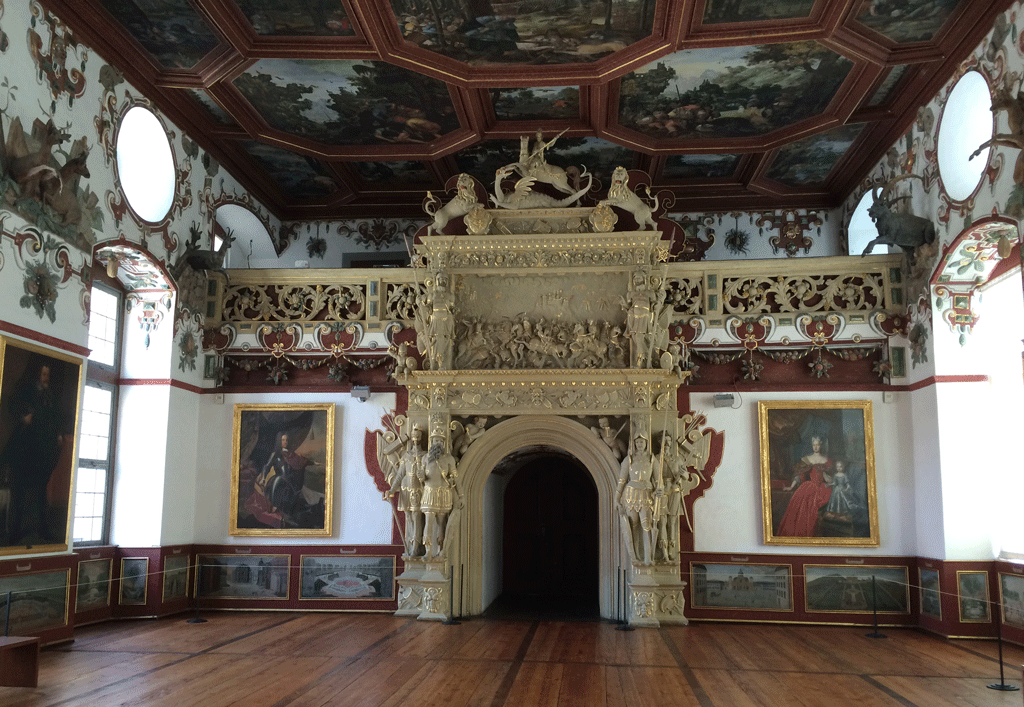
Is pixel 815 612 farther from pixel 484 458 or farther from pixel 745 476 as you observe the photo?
pixel 484 458

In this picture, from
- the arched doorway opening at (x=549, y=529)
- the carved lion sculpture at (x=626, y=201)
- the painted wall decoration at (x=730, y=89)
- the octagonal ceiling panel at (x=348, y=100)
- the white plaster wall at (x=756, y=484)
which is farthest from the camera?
the arched doorway opening at (x=549, y=529)

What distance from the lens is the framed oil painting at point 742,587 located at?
12.6 meters

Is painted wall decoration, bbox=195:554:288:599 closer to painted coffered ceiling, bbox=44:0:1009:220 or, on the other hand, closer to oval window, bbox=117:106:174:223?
oval window, bbox=117:106:174:223

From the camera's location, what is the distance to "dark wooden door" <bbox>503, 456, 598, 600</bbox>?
1576 centimetres

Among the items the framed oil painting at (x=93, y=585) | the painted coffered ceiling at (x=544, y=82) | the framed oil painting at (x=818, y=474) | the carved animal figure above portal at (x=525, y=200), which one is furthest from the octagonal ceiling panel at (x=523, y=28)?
the framed oil painting at (x=93, y=585)

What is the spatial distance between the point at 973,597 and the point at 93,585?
11.1 meters

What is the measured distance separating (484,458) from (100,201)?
603 centimetres

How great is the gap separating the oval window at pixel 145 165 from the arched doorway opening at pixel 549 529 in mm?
7212

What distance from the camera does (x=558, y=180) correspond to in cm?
1296

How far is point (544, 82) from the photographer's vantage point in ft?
38.2

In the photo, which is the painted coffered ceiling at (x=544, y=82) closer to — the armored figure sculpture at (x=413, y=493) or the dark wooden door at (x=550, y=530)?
the armored figure sculpture at (x=413, y=493)

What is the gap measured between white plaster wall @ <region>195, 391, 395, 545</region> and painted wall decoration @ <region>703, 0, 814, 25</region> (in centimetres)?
694

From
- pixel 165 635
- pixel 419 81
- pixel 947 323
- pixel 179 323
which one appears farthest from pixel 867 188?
pixel 165 635

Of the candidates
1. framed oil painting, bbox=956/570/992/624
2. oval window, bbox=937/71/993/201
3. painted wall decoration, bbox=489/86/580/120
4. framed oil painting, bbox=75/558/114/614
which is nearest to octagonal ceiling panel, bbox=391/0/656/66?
painted wall decoration, bbox=489/86/580/120
